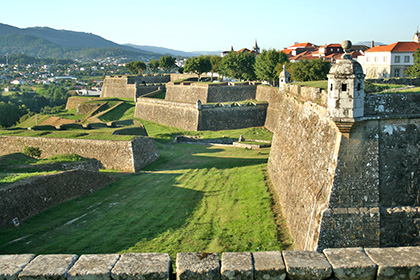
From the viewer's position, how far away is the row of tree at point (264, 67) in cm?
5328

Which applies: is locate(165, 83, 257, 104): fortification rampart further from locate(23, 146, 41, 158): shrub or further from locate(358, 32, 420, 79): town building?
locate(23, 146, 41, 158): shrub

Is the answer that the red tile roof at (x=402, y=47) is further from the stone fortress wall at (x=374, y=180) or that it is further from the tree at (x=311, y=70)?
the stone fortress wall at (x=374, y=180)

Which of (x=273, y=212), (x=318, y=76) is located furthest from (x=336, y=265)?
(x=318, y=76)

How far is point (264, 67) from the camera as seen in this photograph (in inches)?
2618

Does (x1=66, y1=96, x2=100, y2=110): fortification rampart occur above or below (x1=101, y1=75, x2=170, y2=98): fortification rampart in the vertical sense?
below

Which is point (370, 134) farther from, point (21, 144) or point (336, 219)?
point (21, 144)

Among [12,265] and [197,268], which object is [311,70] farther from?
[12,265]

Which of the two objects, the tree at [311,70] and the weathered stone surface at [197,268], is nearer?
the weathered stone surface at [197,268]

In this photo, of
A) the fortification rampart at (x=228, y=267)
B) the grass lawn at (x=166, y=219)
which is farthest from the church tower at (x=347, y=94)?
the fortification rampart at (x=228, y=267)

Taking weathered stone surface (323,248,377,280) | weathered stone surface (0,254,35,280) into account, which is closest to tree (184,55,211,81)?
weathered stone surface (0,254,35,280)

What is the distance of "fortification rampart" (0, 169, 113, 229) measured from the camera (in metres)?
17.6

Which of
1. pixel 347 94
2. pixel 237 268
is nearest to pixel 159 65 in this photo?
pixel 347 94

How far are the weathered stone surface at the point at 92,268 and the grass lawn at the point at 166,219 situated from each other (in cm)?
756

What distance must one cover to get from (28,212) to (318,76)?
138 ft
